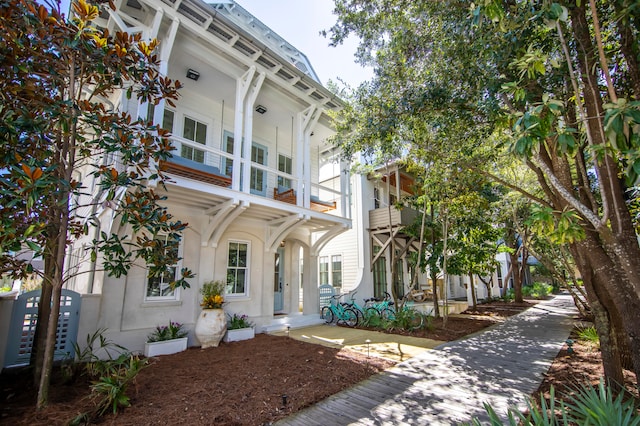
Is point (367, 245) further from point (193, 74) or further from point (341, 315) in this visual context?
point (193, 74)

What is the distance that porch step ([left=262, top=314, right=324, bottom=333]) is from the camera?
8614 mm

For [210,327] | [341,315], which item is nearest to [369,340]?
[341,315]

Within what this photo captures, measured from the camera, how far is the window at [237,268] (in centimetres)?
829

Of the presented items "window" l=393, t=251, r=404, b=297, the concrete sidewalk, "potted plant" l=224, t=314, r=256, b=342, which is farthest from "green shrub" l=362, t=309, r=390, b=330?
"window" l=393, t=251, r=404, b=297

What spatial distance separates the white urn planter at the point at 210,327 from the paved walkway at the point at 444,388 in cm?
374

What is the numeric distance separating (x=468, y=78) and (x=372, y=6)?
2568 mm

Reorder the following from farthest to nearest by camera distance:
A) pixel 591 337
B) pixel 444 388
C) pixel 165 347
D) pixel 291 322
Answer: pixel 291 322
pixel 591 337
pixel 165 347
pixel 444 388

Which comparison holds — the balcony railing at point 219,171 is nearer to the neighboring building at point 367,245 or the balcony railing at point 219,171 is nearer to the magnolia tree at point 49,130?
the magnolia tree at point 49,130

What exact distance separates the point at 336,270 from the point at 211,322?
7.29 m

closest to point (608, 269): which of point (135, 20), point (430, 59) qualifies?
point (430, 59)

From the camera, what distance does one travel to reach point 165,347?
6.33m

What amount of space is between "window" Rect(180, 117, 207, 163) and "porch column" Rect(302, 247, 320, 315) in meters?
4.55

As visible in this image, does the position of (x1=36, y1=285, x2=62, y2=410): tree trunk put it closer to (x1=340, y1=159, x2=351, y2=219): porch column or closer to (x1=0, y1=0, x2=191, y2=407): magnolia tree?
(x1=0, y1=0, x2=191, y2=407): magnolia tree

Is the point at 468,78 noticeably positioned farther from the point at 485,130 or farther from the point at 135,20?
the point at 135,20
